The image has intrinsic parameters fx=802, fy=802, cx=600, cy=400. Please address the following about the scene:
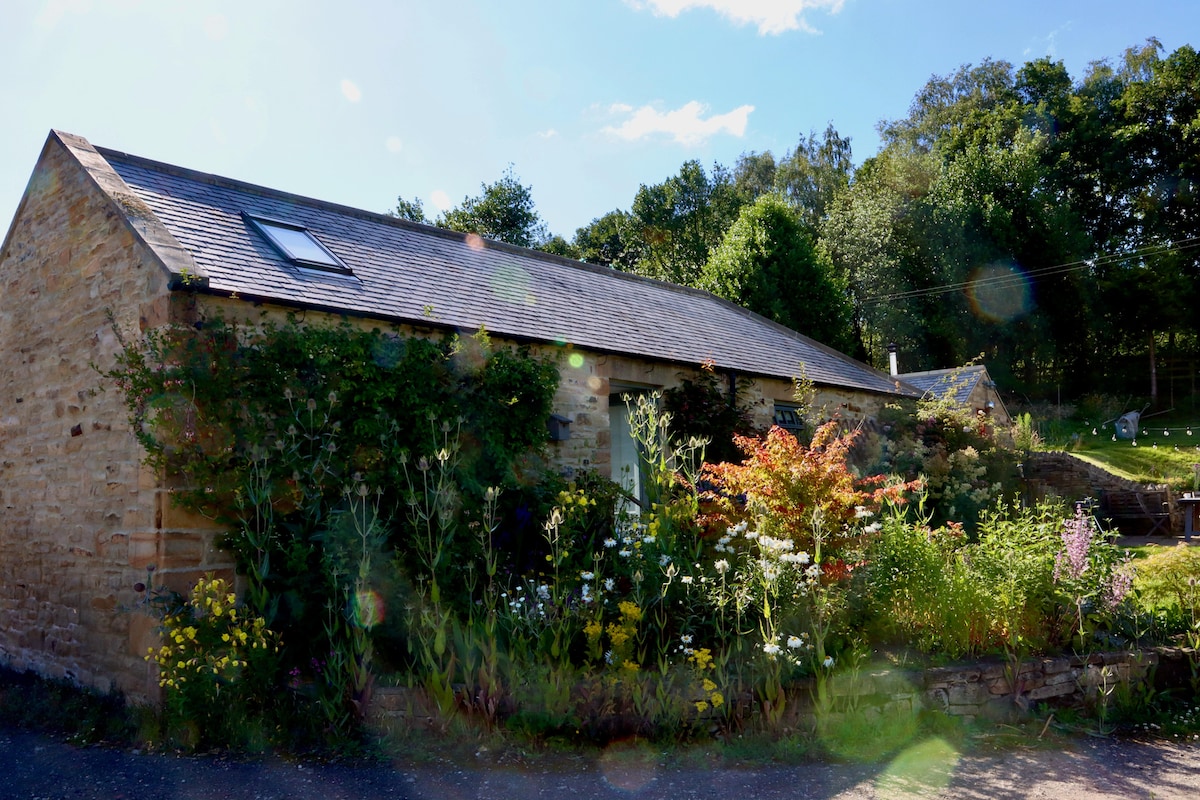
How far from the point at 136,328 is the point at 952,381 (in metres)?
16.3

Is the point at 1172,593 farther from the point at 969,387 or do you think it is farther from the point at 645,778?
the point at 969,387

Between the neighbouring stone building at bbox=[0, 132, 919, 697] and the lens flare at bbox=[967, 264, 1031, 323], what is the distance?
21951 millimetres

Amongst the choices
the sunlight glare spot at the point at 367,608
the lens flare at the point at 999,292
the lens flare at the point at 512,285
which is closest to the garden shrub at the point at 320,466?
the sunlight glare spot at the point at 367,608

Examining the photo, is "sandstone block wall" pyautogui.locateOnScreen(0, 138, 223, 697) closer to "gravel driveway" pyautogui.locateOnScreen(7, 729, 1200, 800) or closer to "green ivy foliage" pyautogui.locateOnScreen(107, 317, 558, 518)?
"green ivy foliage" pyautogui.locateOnScreen(107, 317, 558, 518)

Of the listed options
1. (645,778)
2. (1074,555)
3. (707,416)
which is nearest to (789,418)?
(707,416)

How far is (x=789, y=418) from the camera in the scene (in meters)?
12.5

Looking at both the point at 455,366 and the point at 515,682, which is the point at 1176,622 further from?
the point at 455,366

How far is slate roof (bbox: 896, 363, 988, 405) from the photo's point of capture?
17.8 m

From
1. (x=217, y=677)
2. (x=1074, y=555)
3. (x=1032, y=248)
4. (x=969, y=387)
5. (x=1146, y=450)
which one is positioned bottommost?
(x=217, y=677)

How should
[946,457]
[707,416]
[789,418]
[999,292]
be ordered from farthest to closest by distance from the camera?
[999,292]
[946,457]
[789,418]
[707,416]

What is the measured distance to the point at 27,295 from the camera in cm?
850

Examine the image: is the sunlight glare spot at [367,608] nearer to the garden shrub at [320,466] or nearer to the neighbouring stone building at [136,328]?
the garden shrub at [320,466]

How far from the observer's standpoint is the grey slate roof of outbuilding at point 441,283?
7672 mm

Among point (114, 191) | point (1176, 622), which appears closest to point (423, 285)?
point (114, 191)
